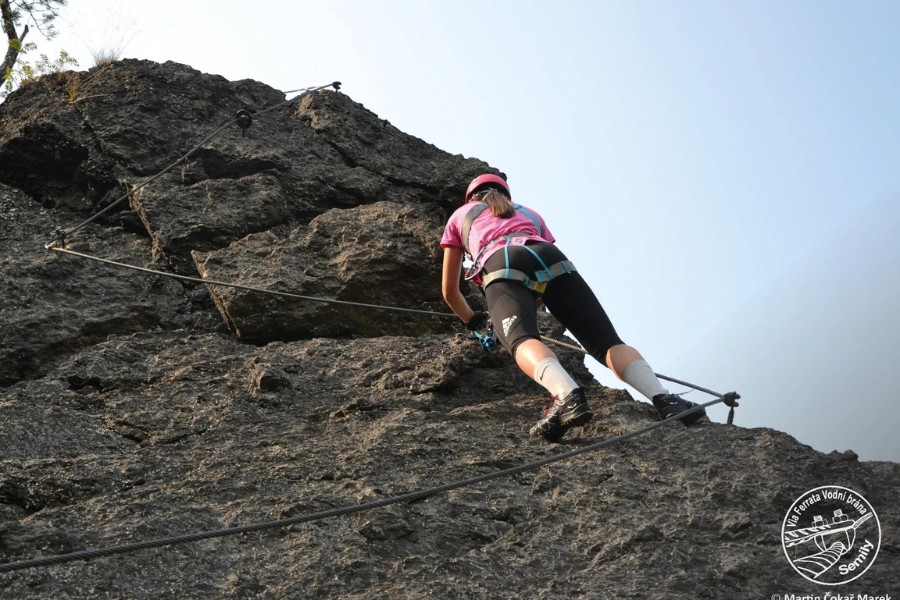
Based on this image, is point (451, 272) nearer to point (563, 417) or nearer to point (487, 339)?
point (487, 339)

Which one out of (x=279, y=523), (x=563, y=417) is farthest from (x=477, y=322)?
(x=279, y=523)

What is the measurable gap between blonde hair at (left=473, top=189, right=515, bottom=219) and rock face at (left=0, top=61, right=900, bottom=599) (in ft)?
2.99

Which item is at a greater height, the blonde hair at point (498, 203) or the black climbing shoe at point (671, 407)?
the blonde hair at point (498, 203)

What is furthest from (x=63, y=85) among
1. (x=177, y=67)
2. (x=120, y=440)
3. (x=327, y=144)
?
(x=120, y=440)

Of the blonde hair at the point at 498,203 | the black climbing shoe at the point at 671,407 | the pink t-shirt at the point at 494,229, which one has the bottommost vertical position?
the black climbing shoe at the point at 671,407

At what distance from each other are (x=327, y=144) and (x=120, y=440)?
4.25 meters

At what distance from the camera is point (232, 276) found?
5.99m

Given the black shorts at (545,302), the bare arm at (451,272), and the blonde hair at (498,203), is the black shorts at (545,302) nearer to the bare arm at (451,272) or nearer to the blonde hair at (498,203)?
the blonde hair at (498,203)

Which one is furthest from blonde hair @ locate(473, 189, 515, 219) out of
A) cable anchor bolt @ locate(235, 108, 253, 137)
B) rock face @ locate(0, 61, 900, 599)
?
cable anchor bolt @ locate(235, 108, 253, 137)

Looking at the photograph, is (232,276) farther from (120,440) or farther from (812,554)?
(812,554)

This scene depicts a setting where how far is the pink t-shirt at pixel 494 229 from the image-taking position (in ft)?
16.2

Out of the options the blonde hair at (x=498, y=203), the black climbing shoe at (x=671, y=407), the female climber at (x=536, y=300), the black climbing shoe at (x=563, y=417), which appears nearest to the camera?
the black climbing shoe at (x=563, y=417)

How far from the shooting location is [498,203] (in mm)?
5184

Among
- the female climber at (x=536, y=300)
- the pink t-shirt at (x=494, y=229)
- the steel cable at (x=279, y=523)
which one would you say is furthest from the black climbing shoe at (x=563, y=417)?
the pink t-shirt at (x=494, y=229)
